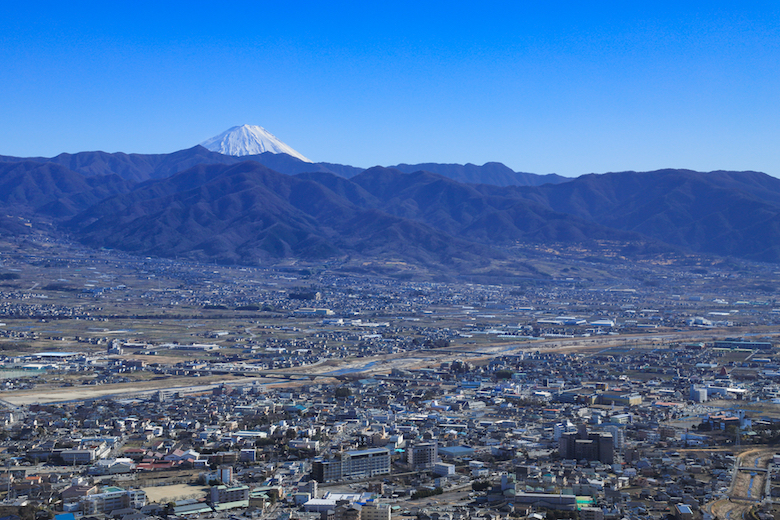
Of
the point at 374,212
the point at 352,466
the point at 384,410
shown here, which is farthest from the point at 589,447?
the point at 374,212

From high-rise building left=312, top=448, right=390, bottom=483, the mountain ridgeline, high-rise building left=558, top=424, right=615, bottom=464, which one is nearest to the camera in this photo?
high-rise building left=312, top=448, right=390, bottom=483

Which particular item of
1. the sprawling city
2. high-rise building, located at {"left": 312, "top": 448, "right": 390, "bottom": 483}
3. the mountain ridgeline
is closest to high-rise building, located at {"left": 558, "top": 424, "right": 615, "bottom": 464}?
the sprawling city

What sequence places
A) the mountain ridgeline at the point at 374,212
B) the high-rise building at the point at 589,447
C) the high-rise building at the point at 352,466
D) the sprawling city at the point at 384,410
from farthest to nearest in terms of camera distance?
the mountain ridgeline at the point at 374,212 → the high-rise building at the point at 589,447 → the high-rise building at the point at 352,466 → the sprawling city at the point at 384,410

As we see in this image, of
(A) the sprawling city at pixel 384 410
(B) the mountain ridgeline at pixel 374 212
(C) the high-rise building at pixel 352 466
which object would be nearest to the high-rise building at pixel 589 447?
(A) the sprawling city at pixel 384 410

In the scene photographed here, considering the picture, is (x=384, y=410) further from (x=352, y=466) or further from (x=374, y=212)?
(x=374, y=212)

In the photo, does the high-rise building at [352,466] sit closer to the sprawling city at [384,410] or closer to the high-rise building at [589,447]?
the sprawling city at [384,410]

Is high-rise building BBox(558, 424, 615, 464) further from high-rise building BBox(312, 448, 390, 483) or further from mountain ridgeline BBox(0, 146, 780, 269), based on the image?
mountain ridgeline BBox(0, 146, 780, 269)

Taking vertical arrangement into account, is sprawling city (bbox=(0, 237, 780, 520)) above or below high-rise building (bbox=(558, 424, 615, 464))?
below

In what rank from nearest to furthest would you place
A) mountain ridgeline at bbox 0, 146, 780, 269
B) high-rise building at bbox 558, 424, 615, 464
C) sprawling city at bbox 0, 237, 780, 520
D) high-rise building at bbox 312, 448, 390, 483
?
sprawling city at bbox 0, 237, 780, 520 → high-rise building at bbox 312, 448, 390, 483 → high-rise building at bbox 558, 424, 615, 464 → mountain ridgeline at bbox 0, 146, 780, 269

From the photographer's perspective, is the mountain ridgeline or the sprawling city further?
the mountain ridgeline
